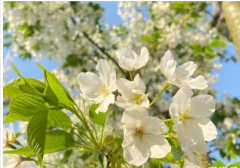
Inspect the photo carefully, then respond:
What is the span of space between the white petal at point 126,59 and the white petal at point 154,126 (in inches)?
5.6

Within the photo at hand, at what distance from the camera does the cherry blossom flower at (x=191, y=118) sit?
0.60 m

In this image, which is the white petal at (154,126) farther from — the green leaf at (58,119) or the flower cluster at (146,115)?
the green leaf at (58,119)

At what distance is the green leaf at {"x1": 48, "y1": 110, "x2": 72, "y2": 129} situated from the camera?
0.64 metres

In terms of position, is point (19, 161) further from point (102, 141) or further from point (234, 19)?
point (234, 19)

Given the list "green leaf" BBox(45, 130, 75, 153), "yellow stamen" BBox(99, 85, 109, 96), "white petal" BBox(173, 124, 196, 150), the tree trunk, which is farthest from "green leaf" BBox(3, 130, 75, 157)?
the tree trunk

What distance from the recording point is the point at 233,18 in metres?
1.60

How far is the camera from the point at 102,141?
0.66 meters

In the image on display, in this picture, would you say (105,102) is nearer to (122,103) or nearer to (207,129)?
(122,103)

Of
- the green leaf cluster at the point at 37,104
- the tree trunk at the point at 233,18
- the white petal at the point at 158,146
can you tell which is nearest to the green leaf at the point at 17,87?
the green leaf cluster at the point at 37,104

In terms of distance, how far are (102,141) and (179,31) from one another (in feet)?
11.3

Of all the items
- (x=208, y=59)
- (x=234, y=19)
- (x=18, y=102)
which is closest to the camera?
(x=18, y=102)

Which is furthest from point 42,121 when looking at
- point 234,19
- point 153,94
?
point 153,94

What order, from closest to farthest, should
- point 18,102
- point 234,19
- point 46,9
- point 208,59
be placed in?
point 18,102
point 234,19
point 46,9
point 208,59

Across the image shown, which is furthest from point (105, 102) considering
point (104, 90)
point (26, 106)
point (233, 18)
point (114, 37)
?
point (114, 37)
